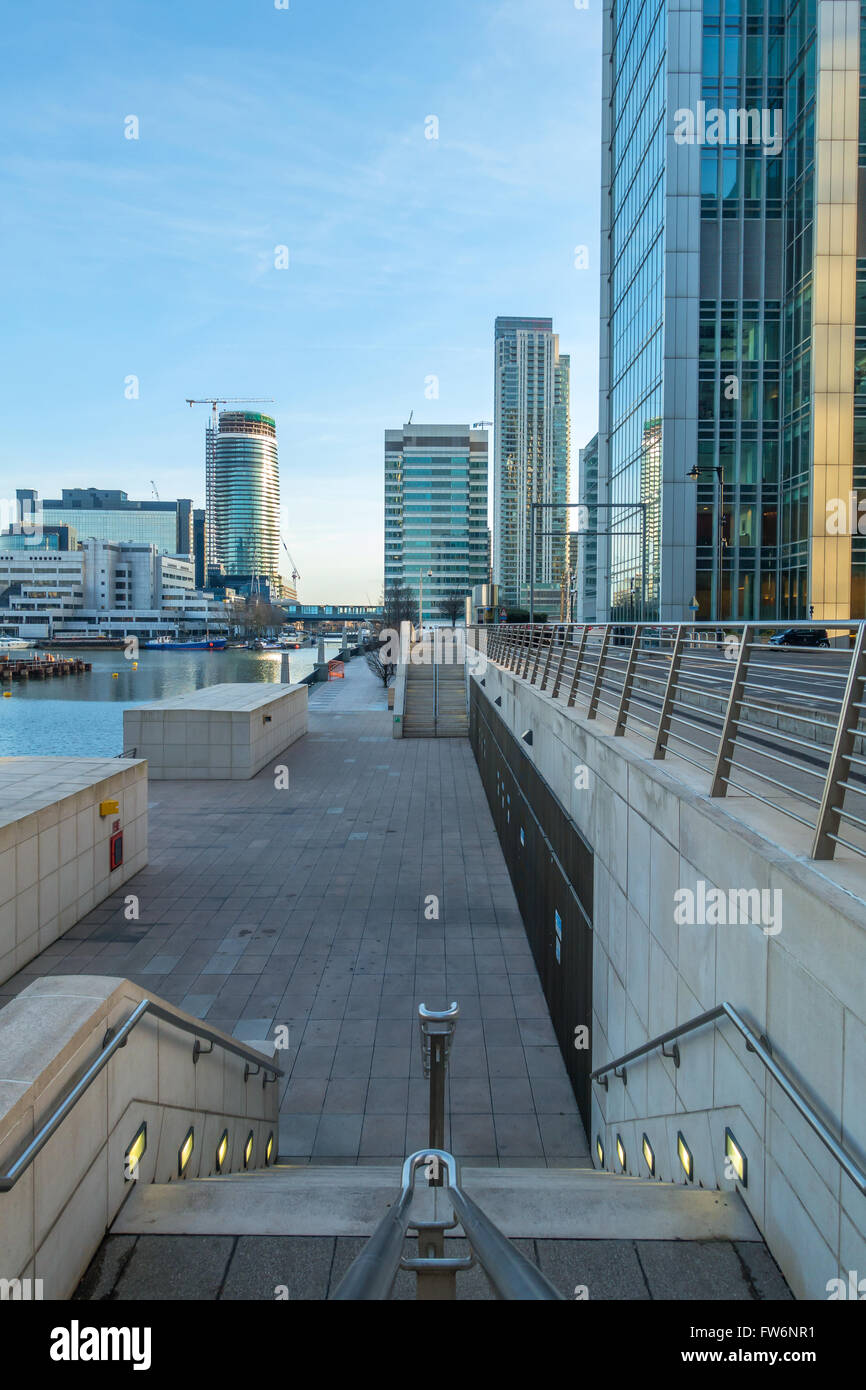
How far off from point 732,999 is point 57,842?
9.63m

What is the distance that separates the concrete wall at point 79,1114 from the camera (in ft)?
9.99

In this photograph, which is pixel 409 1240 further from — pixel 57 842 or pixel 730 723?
pixel 57 842

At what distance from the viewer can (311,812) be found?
18.3m

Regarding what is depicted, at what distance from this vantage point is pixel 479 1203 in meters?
3.92

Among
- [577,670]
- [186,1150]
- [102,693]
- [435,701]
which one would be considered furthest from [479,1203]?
[102,693]

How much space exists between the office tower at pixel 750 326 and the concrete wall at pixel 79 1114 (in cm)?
3524

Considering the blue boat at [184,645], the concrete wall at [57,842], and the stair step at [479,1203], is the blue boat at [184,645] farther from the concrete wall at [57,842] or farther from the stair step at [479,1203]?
the stair step at [479,1203]

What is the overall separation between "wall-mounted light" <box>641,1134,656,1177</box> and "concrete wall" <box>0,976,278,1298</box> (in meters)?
2.78

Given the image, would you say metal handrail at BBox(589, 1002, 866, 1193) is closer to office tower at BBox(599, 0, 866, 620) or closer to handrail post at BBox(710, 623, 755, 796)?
handrail post at BBox(710, 623, 755, 796)

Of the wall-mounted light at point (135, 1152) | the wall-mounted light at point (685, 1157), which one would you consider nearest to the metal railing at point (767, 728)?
the wall-mounted light at point (685, 1157)

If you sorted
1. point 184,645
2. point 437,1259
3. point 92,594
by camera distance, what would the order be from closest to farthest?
point 437,1259 < point 184,645 < point 92,594
